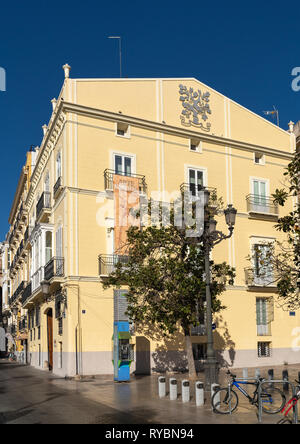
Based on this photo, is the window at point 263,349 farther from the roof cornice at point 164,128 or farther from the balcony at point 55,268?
the balcony at point 55,268

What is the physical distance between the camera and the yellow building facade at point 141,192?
2466 cm

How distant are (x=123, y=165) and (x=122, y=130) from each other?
1.98m

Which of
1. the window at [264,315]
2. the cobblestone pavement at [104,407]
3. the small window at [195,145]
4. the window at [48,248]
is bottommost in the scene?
the cobblestone pavement at [104,407]

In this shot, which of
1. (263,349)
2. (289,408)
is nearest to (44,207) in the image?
(263,349)

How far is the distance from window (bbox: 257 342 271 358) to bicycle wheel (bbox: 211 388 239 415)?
16.7m

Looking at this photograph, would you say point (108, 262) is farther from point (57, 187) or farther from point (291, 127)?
point (291, 127)

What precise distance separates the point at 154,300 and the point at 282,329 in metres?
11.7

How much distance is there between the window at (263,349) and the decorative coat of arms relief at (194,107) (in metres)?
12.1

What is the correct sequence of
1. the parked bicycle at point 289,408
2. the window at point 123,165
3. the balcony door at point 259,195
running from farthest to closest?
the balcony door at point 259,195, the window at point 123,165, the parked bicycle at point 289,408

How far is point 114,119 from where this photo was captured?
87.1ft

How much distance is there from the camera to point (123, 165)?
26.6m

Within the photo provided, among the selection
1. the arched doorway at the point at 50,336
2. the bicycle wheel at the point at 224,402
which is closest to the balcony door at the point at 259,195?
the arched doorway at the point at 50,336

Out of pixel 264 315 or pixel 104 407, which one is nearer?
pixel 104 407

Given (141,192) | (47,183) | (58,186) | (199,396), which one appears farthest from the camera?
(47,183)
